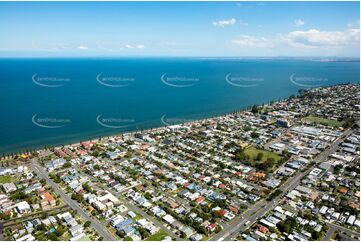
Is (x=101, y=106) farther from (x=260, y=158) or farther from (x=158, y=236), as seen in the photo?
(x=158, y=236)

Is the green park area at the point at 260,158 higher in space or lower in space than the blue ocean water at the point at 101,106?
lower

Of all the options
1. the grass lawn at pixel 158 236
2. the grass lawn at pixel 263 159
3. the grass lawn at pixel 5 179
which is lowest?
the grass lawn at pixel 158 236

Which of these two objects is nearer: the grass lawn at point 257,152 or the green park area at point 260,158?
the green park area at point 260,158

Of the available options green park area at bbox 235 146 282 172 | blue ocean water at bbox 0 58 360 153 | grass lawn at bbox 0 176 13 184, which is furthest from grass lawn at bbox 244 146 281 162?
grass lawn at bbox 0 176 13 184

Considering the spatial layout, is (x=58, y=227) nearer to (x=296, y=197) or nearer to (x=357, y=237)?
(x=296, y=197)

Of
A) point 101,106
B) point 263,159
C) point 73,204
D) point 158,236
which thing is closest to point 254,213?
point 158,236

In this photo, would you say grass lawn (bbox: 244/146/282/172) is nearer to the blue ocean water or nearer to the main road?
the main road

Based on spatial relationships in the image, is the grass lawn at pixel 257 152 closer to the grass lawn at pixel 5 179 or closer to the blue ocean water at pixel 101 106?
the blue ocean water at pixel 101 106

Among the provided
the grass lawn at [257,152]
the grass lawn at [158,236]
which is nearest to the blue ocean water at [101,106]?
the grass lawn at [257,152]

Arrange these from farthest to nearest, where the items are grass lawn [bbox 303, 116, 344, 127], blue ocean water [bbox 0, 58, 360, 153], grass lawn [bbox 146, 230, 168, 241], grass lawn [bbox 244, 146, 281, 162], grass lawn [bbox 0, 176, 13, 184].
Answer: grass lawn [bbox 303, 116, 344, 127], blue ocean water [bbox 0, 58, 360, 153], grass lawn [bbox 244, 146, 281, 162], grass lawn [bbox 0, 176, 13, 184], grass lawn [bbox 146, 230, 168, 241]
